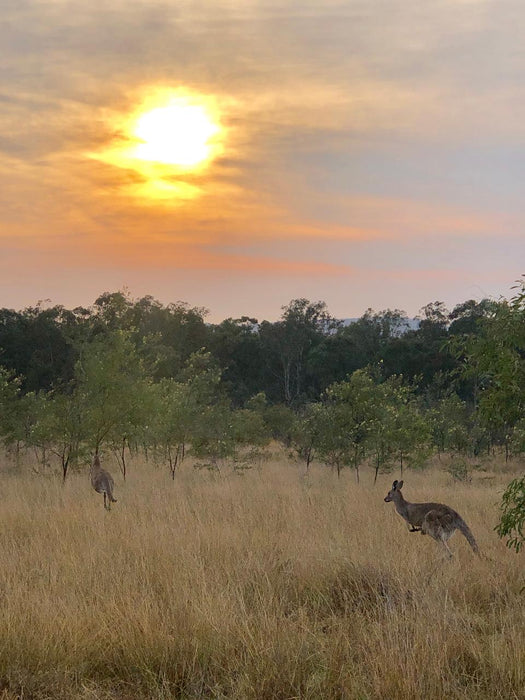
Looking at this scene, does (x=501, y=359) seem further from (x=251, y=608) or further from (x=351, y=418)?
(x=351, y=418)

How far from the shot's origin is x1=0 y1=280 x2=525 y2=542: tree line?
38.9 feet

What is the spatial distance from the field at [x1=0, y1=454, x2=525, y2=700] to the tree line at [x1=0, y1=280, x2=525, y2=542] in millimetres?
1785

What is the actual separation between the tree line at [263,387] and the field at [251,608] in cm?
179

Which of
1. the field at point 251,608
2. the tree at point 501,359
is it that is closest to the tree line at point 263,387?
the tree at point 501,359

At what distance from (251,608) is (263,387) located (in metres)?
54.6

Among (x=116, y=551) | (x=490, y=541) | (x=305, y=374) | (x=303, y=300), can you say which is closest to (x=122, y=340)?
(x=116, y=551)

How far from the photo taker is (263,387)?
6156 cm

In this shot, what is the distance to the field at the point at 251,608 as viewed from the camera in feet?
17.7

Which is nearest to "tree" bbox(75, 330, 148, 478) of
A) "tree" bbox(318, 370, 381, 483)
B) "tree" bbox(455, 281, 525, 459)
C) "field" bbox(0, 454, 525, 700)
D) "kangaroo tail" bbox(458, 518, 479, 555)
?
"field" bbox(0, 454, 525, 700)

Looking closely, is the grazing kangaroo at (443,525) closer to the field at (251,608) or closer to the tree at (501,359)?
the field at (251,608)

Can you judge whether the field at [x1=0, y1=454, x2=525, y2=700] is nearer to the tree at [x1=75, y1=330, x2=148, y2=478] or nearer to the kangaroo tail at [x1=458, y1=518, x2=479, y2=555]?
the kangaroo tail at [x1=458, y1=518, x2=479, y2=555]

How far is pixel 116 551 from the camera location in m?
9.64

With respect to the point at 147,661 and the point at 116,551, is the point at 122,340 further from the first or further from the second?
the point at 147,661

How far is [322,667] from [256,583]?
232cm
